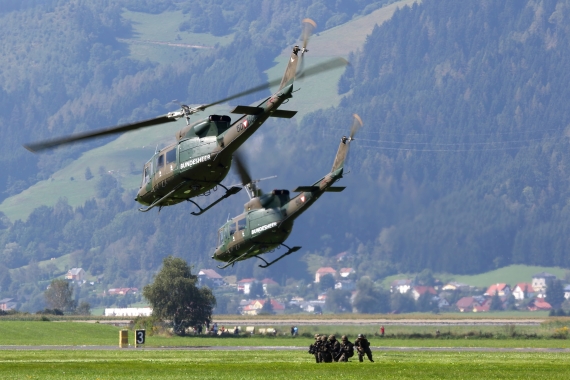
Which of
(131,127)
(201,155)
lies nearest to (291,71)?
(201,155)

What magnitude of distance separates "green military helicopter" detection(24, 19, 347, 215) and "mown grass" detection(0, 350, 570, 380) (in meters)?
8.96

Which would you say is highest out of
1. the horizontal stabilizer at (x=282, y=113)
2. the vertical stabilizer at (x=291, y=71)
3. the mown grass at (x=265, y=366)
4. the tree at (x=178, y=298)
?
the vertical stabilizer at (x=291, y=71)

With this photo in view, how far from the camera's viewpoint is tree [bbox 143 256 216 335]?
108000mm

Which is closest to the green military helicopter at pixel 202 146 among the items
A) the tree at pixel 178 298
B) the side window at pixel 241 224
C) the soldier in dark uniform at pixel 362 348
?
the side window at pixel 241 224

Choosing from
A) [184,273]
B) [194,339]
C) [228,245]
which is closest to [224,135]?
[228,245]

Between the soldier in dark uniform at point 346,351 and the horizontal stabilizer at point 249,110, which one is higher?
the horizontal stabilizer at point 249,110

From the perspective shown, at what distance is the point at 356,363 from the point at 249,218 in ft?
63.0

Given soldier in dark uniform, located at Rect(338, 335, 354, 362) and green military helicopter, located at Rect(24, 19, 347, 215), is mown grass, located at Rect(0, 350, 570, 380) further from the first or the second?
green military helicopter, located at Rect(24, 19, 347, 215)

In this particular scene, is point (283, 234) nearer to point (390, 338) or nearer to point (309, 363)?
point (309, 363)

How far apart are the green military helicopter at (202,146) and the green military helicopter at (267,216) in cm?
707

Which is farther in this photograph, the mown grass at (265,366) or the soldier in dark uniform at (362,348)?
the soldier in dark uniform at (362,348)

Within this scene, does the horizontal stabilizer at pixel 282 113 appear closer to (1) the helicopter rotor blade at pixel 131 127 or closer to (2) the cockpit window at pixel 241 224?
(1) the helicopter rotor blade at pixel 131 127

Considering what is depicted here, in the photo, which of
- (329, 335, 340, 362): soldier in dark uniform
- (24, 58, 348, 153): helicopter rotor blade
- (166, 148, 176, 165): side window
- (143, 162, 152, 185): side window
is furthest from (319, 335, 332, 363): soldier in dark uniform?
(143, 162, 152, 185): side window

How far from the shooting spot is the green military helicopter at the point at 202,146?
56.1m
